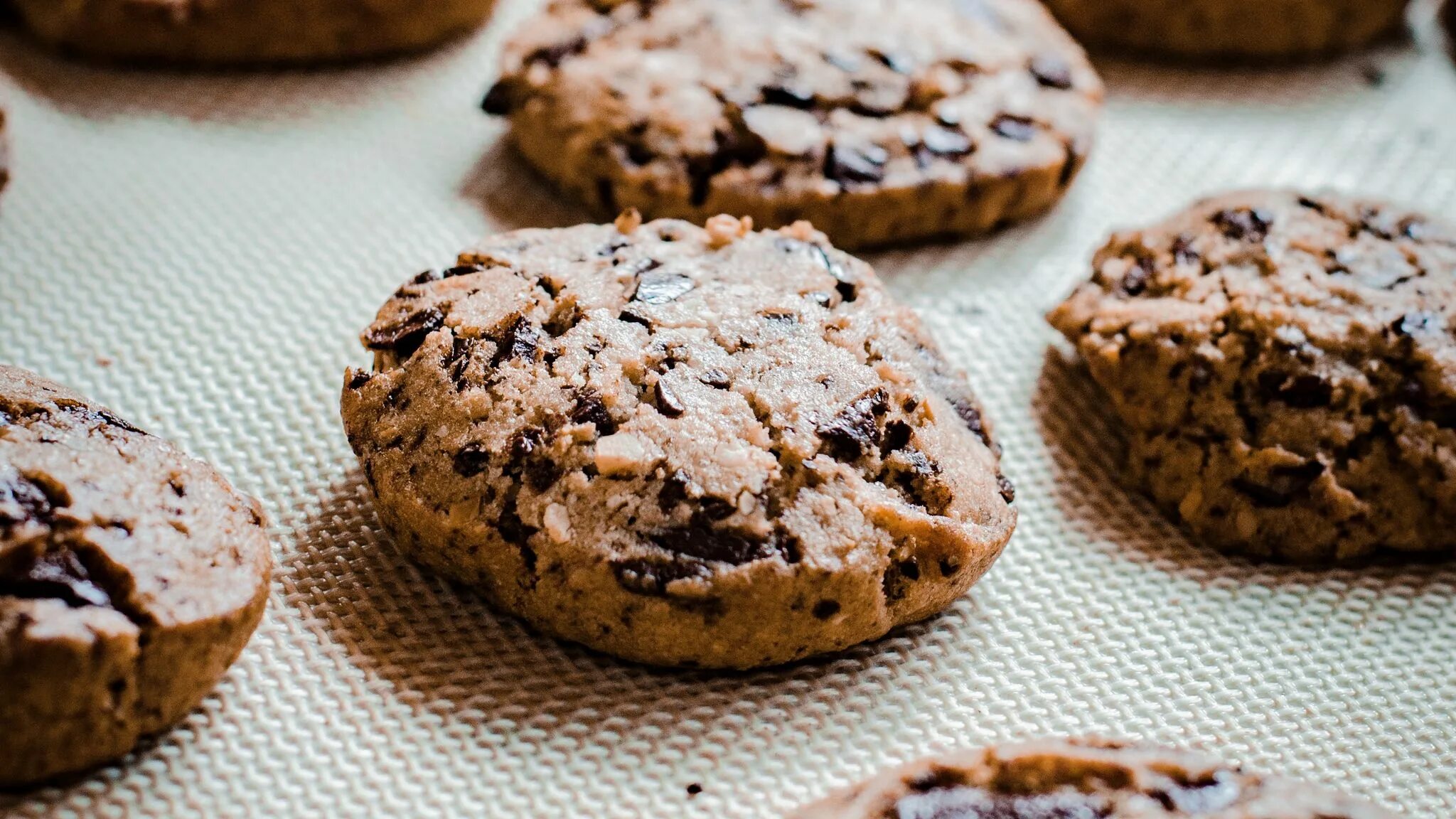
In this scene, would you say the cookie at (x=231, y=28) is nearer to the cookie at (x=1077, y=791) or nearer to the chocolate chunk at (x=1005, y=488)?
the chocolate chunk at (x=1005, y=488)

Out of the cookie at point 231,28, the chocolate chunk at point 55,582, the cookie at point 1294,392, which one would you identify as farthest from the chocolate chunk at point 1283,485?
the cookie at point 231,28

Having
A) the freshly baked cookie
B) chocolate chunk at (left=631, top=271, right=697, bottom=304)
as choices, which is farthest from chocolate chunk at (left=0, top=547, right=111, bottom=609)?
chocolate chunk at (left=631, top=271, right=697, bottom=304)

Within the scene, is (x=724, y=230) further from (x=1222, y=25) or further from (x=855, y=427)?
(x=1222, y=25)

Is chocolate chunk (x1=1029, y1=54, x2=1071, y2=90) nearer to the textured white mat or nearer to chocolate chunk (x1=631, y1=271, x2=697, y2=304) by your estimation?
the textured white mat

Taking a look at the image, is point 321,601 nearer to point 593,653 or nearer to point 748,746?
point 593,653

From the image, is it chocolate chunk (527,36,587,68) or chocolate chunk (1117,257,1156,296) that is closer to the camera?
chocolate chunk (1117,257,1156,296)
